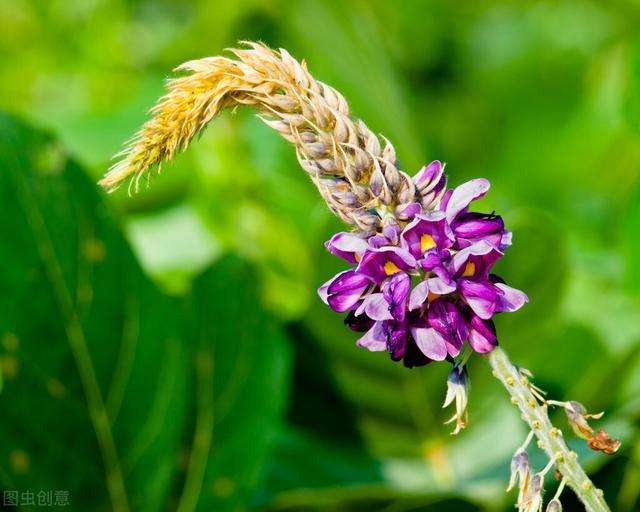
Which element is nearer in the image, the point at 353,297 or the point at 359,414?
the point at 353,297

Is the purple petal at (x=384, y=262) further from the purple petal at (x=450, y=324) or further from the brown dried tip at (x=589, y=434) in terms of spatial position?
the brown dried tip at (x=589, y=434)

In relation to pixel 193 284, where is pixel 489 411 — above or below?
below

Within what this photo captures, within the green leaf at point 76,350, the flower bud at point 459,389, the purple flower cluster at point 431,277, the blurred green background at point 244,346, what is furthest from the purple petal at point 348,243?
the green leaf at point 76,350

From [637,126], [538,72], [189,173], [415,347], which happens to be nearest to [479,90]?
[538,72]

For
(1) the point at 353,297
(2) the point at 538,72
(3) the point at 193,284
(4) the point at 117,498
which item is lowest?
(2) the point at 538,72

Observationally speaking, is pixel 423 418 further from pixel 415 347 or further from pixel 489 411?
pixel 415 347

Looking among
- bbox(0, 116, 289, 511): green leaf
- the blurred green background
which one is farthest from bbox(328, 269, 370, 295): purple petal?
bbox(0, 116, 289, 511): green leaf

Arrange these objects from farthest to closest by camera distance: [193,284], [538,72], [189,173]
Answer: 1. [538,72]
2. [189,173]
3. [193,284]

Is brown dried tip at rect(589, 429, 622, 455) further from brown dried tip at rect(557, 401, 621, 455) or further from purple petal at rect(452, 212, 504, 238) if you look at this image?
purple petal at rect(452, 212, 504, 238)
